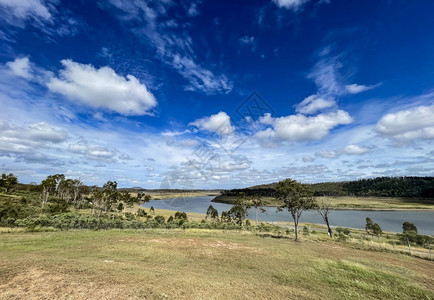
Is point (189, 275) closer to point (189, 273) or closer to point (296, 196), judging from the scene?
point (189, 273)

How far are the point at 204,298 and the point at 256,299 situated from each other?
269 cm

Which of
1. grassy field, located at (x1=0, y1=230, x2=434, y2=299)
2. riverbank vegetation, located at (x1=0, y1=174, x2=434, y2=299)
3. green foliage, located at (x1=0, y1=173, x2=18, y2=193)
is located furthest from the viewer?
green foliage, located at (x1=0, y1=173, x2=18, y2=193)

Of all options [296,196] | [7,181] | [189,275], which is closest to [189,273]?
[189,275]

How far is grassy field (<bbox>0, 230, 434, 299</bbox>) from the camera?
1077 cm

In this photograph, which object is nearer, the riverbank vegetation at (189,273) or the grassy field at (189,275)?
the grassy field at (189,275)

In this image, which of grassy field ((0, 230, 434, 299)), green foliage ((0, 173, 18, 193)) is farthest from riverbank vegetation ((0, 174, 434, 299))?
green foliage ((0, 173, 18, 193))

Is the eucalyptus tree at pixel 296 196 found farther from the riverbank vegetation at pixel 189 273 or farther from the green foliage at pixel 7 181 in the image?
the green foliage at pixel 7 181

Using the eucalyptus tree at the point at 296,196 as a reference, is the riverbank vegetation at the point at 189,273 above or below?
below

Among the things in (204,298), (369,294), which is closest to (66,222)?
(204,298)

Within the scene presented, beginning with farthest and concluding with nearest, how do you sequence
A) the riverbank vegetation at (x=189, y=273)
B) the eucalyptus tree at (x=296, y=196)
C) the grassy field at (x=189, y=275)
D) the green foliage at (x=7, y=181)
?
the green foliage at (x=7, y=181)
the eucalyptus tree at (x=296, y=196)
the riverbank vegetation at (x=189, y=273)
the grassy field at (x=189, y=275)

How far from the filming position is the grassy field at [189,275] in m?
10.8

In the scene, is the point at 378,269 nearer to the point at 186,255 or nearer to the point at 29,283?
the point at 186,255

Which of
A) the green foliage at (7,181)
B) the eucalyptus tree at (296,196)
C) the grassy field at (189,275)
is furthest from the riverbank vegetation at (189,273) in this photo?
the green foliage at (7,181)

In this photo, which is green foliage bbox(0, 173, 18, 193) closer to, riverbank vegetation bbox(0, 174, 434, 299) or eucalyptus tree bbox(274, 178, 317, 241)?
riverbank vegetation bbox(0, 174, 434, 299)
